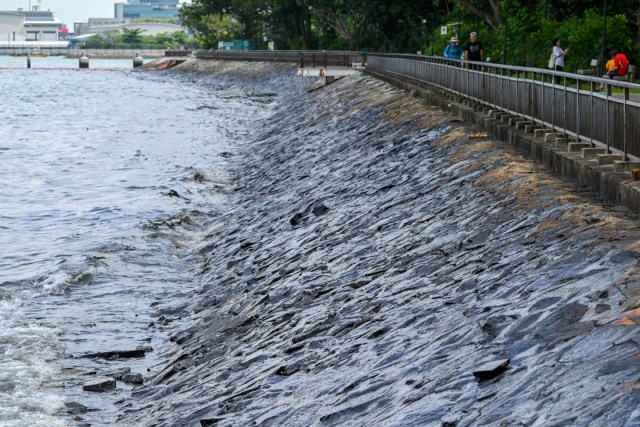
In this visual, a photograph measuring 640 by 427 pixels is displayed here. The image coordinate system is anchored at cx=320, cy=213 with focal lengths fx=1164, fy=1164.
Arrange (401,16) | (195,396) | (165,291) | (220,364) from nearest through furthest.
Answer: (195,396), (220,364), (165,291), (401,16)

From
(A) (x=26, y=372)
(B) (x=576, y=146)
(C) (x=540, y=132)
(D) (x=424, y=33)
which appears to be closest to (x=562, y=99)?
(C) (x=540, y=132)

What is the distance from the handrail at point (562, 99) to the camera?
1388 centimetres

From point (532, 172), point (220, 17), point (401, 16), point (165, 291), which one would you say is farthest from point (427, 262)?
point (220, 17)

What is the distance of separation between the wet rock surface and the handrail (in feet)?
2.84

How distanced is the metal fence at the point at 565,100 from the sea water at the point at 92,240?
6.10 m

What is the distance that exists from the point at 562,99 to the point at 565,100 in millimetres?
364

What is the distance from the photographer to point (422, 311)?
11.1 m

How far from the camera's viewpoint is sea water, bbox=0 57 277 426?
12.6 m

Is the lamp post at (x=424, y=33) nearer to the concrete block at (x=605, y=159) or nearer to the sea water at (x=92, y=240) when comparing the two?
the sea water at (x=92, y=240)

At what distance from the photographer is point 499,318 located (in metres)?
9.82

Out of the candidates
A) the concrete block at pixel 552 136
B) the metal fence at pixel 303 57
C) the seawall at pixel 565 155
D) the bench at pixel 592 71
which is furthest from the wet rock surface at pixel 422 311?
the metal fence at pixel 303 57

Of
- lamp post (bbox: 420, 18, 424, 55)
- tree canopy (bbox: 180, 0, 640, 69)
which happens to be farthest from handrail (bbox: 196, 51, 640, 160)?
lamp post (bbox: 420, 18, 424, 55)

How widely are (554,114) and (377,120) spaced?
551 inches

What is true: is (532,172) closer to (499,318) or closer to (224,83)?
(499,318)
